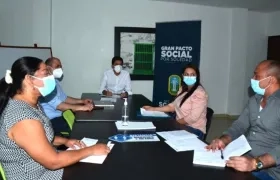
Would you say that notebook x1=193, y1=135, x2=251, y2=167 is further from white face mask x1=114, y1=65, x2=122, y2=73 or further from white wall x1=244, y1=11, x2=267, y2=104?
white wall x1=244, y1=11, x2=267, y2=104

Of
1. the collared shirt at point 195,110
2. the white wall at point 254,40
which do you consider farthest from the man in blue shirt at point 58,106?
the white wall at point 254,40

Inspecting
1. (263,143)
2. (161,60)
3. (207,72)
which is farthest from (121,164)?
(207,72)

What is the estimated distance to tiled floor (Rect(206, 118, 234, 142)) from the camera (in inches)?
204

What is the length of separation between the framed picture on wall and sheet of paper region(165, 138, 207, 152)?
4.14 meters

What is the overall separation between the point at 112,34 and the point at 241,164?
4.79 m

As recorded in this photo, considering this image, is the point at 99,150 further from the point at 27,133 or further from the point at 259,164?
the point at 259,164

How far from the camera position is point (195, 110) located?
113 inches

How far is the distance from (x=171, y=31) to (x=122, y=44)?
109 centimetres

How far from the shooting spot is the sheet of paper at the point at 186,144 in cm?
180

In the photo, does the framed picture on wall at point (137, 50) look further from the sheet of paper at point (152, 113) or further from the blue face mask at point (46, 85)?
the blue face mask at point (46, 85)

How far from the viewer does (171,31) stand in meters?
5.83

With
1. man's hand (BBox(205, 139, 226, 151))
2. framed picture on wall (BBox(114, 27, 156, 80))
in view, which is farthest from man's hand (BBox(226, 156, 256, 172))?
framed picture on wall (BBox(114, 27, 156, 80))

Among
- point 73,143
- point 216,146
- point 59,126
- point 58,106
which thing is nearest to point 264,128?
point 216,146

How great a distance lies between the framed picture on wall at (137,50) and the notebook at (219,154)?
14.4 feet
